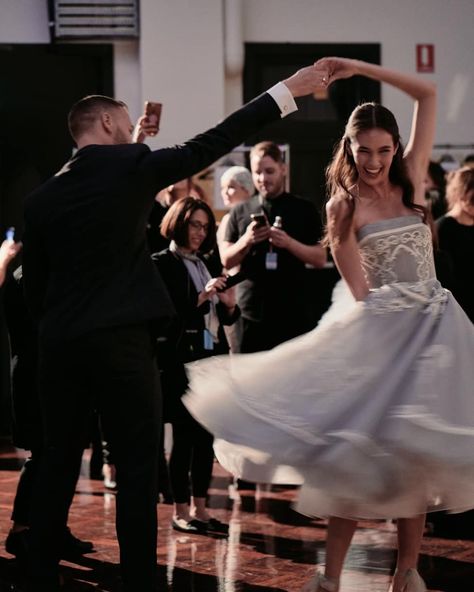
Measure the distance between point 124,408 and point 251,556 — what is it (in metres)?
1.55

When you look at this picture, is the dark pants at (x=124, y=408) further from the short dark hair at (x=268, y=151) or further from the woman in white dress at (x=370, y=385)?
the short dark hair at (x=268, y=151)

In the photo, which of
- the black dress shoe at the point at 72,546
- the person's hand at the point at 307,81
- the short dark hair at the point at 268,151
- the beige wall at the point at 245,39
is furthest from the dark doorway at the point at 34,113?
the person's hand at the point at 307,81

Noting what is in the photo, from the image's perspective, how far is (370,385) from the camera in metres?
4.02

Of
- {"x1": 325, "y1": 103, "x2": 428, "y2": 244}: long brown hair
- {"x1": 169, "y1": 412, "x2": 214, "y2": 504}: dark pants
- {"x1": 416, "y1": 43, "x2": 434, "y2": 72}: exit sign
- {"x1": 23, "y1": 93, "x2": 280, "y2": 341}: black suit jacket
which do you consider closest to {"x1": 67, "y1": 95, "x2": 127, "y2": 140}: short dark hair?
{"x1": 23, "y1": 93, "x2": 280, "y2": 341}: black suit jacket

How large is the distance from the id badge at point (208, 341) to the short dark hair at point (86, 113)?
194 centimetres

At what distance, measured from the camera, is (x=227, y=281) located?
5.99m

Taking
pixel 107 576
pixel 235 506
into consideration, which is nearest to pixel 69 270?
pixel 107 576

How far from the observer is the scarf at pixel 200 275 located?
5977 mm

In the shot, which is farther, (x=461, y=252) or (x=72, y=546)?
(x=461, y=252)

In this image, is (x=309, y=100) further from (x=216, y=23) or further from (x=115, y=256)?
(x=115, y=256)

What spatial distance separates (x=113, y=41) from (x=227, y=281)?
13.2 ft

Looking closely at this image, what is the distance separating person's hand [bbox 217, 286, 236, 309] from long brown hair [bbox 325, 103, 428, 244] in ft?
5.69

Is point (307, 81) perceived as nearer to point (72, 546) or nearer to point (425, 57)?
point (72, 546)

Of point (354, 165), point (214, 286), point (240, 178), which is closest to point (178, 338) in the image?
point (214, 286)
